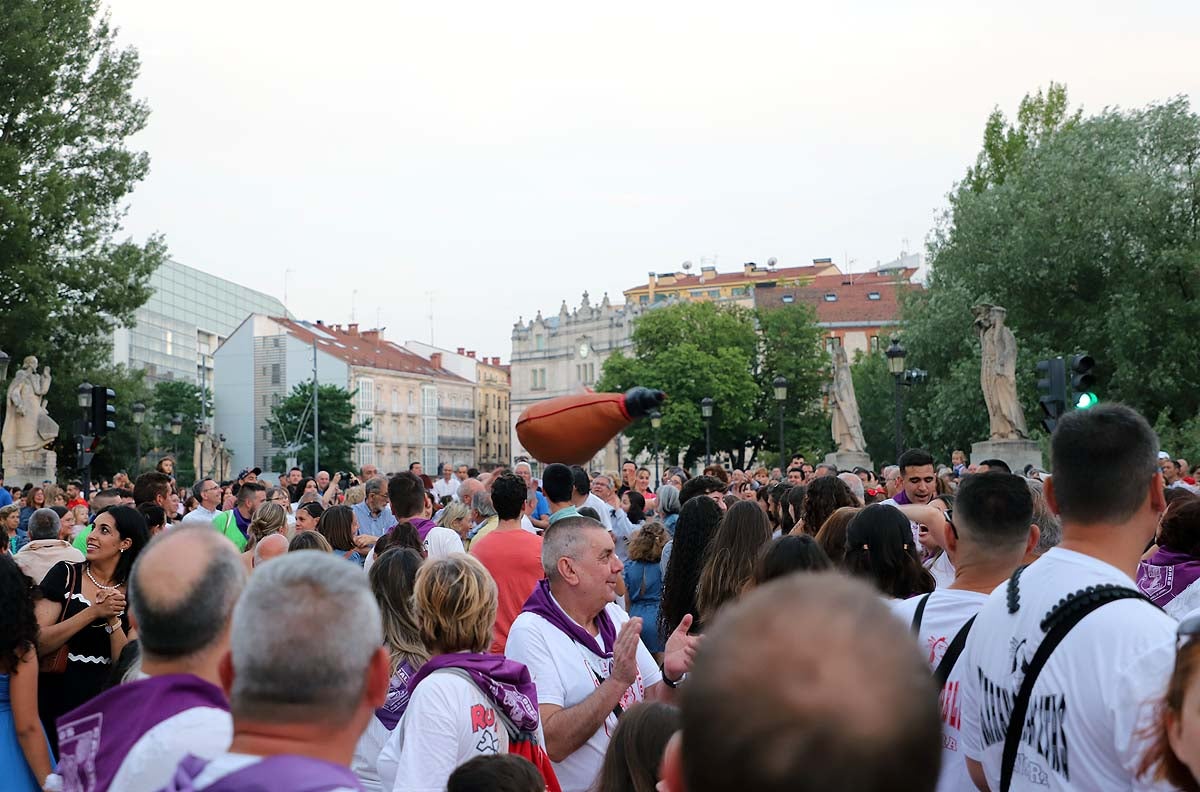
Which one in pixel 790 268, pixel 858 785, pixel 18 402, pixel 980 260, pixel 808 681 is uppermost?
pixel 790 268

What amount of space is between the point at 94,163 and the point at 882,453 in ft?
119

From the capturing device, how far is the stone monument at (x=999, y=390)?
21.7 meters

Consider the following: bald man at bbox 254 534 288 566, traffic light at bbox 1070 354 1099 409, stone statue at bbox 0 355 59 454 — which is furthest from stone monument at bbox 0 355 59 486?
traffic light at bbox 1070 354 1099 409

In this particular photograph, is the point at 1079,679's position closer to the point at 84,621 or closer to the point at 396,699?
the point at 396,699

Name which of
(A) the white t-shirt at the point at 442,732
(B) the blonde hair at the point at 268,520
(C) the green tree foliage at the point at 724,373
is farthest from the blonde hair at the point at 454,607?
(C) the green tree foliage at the point at 724,373

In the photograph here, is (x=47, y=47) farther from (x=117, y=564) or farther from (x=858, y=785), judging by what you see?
(x=858, y=785)

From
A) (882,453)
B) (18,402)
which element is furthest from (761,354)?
(18,402)

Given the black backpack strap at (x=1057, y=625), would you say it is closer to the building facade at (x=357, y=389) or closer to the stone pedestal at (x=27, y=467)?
the stone pedestal at (x=27, y=467)

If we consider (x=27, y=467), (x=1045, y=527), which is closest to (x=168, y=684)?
(x=1045, y=527)

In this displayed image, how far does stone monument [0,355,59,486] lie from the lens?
24.2m

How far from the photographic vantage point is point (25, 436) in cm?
2456

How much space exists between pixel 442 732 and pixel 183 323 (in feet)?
348

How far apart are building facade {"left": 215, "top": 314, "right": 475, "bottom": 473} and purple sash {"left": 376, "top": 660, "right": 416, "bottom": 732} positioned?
8737cm

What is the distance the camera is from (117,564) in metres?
6.12
